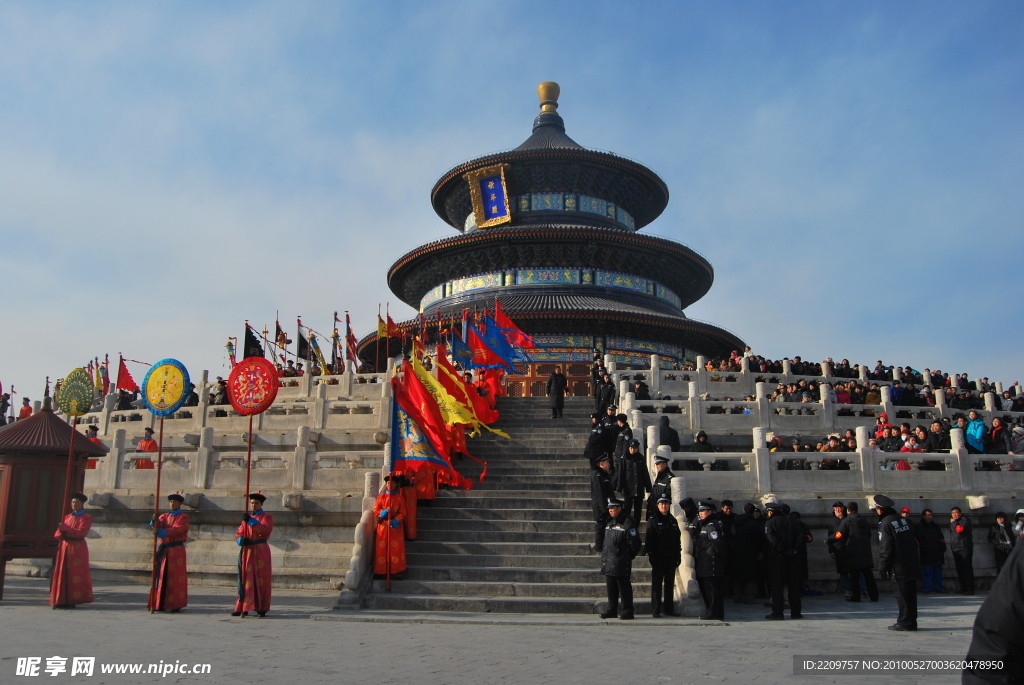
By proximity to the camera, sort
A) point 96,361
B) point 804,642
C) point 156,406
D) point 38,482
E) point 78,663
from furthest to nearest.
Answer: point 96,361, point 156,406, point 38,482, point 804,642, point 78,663

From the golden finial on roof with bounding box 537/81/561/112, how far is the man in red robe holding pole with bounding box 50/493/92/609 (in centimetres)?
3021

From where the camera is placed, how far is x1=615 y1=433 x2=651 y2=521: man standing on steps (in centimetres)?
1105

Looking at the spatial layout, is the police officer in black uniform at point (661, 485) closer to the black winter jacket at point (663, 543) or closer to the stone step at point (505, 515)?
the black winter jacket at point (663, 543)

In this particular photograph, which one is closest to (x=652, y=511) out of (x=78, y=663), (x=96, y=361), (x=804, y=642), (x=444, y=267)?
(x=804, y=642)

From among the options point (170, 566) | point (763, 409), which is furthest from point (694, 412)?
point (170, 566)

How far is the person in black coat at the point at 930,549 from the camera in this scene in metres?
11.2

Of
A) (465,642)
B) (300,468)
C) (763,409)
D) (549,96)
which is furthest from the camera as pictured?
(549,96)

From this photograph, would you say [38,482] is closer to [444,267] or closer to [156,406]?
[156,406]

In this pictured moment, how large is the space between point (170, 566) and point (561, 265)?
22.0 meters

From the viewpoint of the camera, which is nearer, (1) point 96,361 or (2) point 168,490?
(2) point 168,490

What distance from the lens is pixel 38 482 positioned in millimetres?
11492

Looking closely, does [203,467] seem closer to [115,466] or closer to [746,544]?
[115,466]

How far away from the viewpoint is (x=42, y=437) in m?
11.6

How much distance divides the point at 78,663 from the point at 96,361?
26.4m
